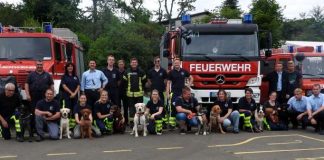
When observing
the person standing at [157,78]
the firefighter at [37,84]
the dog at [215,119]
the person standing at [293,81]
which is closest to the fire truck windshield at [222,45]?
the person standing at [157,78]

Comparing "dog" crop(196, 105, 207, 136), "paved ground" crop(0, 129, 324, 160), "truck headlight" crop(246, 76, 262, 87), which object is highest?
"truck headlight" crop(246, 76, 262, 87)

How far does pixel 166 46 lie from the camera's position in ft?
52.5

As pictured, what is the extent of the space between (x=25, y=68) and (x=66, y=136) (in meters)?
2.59

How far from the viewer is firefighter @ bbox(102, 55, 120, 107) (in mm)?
13289

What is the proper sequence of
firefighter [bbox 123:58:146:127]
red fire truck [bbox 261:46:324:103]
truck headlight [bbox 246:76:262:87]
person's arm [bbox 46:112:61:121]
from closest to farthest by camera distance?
person's arm [bbox 46:112:61:121] → firefighter [bbox 123:58:146:127] → truck headlight [bbox 246:76:262:87] → red fire truck [bbox 261:46:324:103]

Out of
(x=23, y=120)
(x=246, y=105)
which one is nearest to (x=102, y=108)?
(x=23, y=120)

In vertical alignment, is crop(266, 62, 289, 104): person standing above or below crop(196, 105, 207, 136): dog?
above

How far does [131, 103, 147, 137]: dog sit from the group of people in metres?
0.28

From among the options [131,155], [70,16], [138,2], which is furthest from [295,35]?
[131,155]

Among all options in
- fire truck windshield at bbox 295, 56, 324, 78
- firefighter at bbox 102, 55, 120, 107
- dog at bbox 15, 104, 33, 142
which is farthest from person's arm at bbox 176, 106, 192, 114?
fire truck windshield at bbox 295, 56, 324, 78

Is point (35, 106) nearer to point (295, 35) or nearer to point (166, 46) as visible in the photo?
point (166, 46)

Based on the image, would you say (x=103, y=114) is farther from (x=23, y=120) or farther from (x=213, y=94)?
(x=213, y=94)

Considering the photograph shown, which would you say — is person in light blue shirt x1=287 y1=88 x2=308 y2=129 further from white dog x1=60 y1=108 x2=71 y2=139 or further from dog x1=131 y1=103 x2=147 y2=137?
white dog x1=60 y1=108 x2=71 y2=139

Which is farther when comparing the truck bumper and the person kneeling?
the truck bumper
